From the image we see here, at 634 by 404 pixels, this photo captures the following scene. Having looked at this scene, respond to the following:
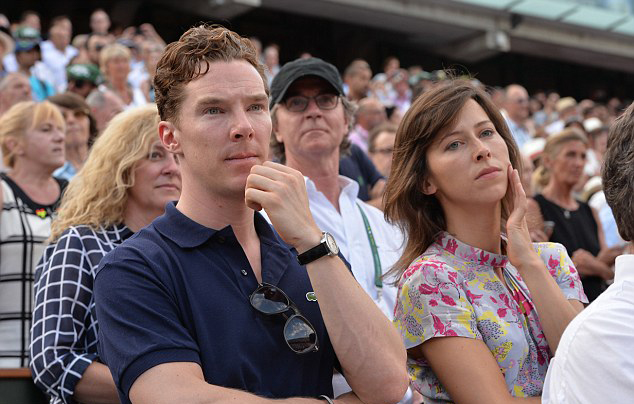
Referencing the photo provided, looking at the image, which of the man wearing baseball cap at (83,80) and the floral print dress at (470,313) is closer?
the floral print dress at (470,313)

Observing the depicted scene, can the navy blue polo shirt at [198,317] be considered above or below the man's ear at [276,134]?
below

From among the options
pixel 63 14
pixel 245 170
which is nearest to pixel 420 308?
pixel 245 170

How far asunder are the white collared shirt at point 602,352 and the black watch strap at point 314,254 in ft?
1.96

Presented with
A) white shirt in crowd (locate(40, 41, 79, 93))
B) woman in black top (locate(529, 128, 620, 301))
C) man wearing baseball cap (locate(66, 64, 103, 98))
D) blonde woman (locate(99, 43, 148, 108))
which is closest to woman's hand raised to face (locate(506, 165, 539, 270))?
woman in black top (locate(529, 128, 620, 301))

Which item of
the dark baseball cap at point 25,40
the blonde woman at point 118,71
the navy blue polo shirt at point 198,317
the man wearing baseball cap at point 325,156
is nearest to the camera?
the navy blue polo shirt at point 198,317

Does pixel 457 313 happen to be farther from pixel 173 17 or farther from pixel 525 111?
pixel 173 17

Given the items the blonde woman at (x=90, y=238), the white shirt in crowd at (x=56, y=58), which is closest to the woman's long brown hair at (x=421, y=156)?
the blonde woman at (x=90, y=238)

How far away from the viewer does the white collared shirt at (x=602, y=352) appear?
1713 mm

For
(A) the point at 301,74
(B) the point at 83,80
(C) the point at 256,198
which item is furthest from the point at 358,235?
(B) the point at 83,80

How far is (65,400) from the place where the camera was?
109 inches

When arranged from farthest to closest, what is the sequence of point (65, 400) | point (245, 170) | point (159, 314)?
point (65, 400)
point (245, 170)
point (159, 314)

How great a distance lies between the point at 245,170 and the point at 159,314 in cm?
44

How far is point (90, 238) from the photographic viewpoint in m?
3.03

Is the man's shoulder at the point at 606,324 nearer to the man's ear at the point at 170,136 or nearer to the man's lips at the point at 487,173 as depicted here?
the man's lips at the point at 487,173
